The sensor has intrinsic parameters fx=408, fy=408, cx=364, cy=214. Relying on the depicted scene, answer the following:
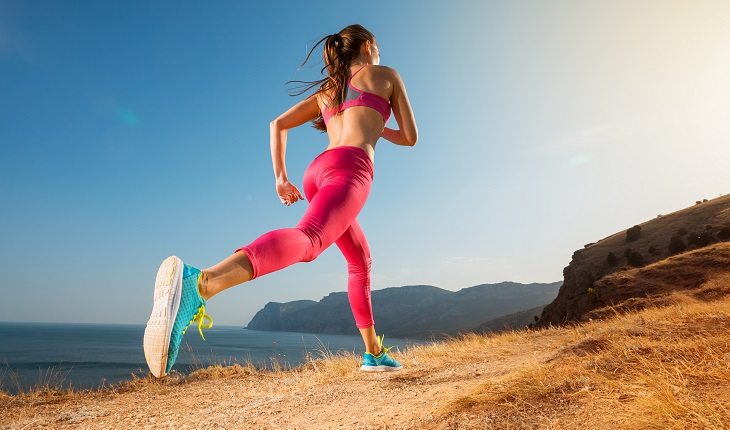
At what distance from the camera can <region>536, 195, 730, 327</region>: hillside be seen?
18.1 m

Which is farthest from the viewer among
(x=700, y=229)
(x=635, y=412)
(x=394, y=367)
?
(x=700, y=229)

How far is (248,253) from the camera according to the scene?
1864mm

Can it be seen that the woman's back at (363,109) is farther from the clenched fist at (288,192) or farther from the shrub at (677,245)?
the shrub at (677,245)

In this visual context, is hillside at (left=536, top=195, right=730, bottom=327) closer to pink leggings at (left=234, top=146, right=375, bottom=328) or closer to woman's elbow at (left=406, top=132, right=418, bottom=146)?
woman's elbow at (left=406, top=132, right=418, bottom=146)

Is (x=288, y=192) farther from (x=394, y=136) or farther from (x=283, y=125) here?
(x=394, y=136)

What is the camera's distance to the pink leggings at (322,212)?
1899mm

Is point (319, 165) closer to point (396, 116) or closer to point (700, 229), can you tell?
point (396, 116)

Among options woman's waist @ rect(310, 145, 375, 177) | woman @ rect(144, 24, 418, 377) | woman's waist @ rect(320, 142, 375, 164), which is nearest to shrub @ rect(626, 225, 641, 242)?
woman @ rect(144, 24, 418, 377)

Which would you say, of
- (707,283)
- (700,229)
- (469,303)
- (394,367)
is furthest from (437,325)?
(394,367)

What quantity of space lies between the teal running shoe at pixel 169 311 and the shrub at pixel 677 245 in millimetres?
36489

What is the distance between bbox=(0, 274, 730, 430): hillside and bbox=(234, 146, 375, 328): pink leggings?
1.02 m

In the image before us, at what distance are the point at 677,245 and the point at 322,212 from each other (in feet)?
119

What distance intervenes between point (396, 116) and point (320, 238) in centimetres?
151

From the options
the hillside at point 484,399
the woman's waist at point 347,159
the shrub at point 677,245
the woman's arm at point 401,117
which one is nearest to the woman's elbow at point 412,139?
the woman's arm at point 401,117
